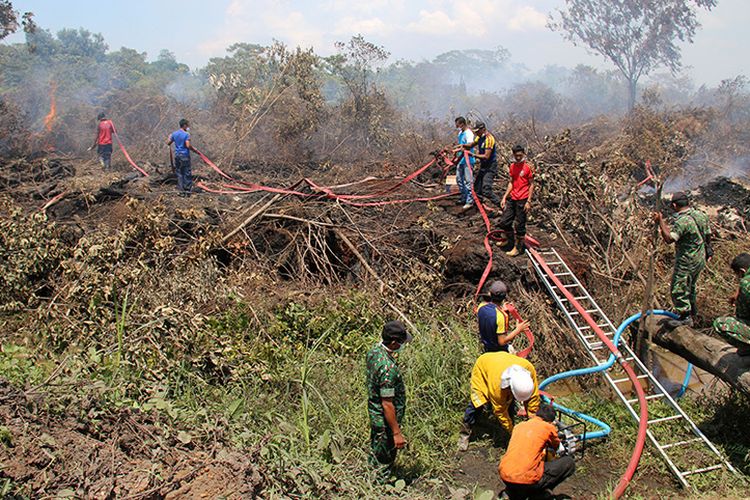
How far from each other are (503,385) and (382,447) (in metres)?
1.14

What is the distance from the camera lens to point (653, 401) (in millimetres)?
6410

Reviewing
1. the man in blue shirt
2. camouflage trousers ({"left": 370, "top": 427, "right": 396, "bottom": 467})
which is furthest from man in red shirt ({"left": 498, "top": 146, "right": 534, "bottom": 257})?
the man in blue shirt

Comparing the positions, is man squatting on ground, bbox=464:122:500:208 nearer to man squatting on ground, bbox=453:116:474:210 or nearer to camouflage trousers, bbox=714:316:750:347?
man squatting on ground, bbox=453:116:474:210

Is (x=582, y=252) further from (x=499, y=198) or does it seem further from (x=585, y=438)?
(x=585, y=438)

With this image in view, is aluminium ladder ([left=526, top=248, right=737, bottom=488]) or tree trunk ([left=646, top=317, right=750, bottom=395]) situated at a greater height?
tree trunk ([left=646, top=317, right=750, bottom=395])

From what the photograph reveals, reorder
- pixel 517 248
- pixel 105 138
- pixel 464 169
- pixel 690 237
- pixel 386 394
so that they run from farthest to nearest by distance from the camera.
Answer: pixel 105 138 < pixel 464 169 < pixel 517 248 < pixel 690 237 < pixel 386 394

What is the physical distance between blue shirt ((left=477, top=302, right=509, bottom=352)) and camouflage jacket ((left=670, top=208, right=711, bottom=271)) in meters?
1.94

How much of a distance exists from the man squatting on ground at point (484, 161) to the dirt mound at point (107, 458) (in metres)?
6.02

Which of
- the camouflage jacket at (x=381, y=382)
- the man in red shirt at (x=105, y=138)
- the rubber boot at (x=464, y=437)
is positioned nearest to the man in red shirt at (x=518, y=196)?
the rubber boot at (x=464, y=437)

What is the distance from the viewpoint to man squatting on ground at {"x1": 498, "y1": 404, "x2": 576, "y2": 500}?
4.49m

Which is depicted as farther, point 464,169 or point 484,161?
point 464,169

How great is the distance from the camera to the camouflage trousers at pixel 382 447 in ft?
16.0

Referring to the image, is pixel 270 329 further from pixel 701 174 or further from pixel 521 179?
pixel 701 174

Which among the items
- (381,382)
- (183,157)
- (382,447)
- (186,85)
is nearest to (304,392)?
(382,447)
